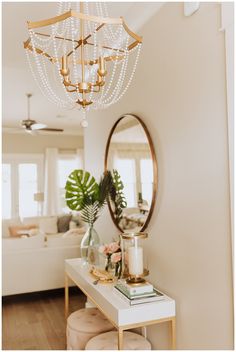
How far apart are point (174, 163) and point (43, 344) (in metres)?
2.18

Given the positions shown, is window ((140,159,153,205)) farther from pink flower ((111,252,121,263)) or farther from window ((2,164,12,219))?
window ((2,164,12,219))

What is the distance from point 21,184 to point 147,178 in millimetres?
6253

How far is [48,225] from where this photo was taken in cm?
734

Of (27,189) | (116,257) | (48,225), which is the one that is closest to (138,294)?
(116,257)

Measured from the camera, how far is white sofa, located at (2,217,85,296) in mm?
4246

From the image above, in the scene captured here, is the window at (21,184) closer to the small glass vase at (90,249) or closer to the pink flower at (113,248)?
the small glass vase at (90,249)

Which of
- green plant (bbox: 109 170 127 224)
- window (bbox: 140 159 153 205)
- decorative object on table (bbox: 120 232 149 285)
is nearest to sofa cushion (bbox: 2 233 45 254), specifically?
green plant (bbox: 109 170 127 224)

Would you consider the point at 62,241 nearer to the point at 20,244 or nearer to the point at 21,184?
the point at 20,244

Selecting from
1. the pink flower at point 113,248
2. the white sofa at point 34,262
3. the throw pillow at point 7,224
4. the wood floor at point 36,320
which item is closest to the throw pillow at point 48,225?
the throw pillow at point 7,224

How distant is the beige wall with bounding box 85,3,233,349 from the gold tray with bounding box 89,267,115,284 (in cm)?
32

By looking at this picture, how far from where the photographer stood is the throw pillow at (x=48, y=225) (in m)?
7.31

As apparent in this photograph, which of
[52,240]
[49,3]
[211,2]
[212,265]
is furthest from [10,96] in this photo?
[212,265]

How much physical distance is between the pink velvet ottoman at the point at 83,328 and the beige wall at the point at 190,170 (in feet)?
1.22

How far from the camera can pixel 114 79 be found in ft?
10.7
